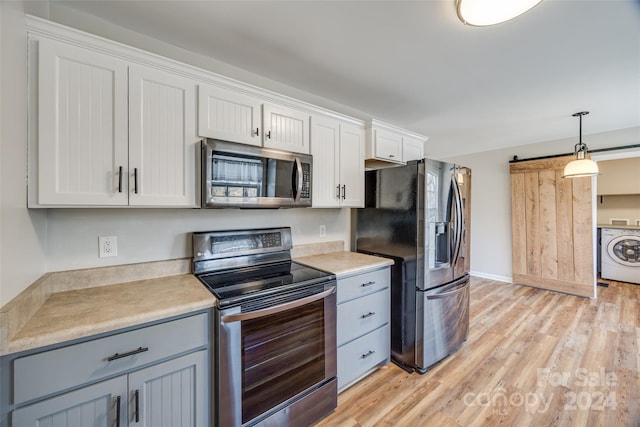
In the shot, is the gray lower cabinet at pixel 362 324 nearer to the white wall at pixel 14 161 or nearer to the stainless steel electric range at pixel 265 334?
the stainless steel electric range at pixel 265 334

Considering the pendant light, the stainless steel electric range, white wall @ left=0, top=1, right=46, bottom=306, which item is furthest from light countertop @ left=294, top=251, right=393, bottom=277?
the pendant light

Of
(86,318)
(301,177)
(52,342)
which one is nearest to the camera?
(52,342)

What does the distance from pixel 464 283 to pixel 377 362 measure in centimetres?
115

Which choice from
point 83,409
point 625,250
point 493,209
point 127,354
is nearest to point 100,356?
point 127,354

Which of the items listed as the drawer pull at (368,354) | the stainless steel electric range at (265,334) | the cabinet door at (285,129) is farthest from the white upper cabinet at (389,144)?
the drawer pull at (368,354)

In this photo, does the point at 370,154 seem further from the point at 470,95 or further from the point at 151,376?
the point at 151,376

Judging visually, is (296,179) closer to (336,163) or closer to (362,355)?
(336,163)

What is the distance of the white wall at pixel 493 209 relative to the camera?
15.1 ft

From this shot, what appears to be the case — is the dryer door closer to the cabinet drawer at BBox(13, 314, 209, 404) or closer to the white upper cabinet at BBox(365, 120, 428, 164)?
the white upper cabinet at BBox(365, 120, 428, 164)

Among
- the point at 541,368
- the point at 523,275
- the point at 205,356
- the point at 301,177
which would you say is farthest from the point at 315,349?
the point at 523,275

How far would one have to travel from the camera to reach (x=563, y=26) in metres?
1.60

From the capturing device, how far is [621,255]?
4.53 meters

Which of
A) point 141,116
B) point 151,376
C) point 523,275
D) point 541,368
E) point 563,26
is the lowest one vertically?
point 541,368

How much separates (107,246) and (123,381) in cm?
84
